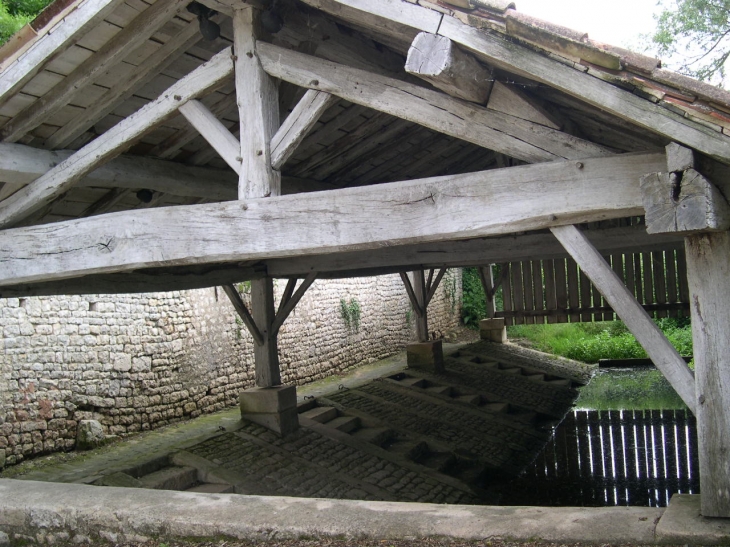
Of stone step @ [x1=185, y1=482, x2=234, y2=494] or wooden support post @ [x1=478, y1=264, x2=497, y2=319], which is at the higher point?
wooden support post @ [x1=478, y1=264, x2=497, y2=319]

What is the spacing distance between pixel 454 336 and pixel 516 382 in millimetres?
4815

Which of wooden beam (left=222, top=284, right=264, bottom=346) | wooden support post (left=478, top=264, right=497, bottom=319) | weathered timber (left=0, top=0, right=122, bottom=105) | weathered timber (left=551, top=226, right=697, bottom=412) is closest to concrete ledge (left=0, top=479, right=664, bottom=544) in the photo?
weathered timber (left=551, top=226, right=697, bottom=412)

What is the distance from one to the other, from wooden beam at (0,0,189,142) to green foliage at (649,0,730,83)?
14473 mm

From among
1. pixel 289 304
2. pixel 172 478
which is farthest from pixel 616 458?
→ pixel 172 478

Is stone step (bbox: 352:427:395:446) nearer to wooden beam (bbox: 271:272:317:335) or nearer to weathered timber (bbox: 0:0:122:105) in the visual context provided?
wooden beam (bbox: 271:272:317:335)

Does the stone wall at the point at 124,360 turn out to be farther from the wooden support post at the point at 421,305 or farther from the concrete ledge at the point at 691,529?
the concrete ledge at the point at 691,529

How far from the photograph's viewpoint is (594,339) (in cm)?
1578

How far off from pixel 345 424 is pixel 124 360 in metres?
2.66

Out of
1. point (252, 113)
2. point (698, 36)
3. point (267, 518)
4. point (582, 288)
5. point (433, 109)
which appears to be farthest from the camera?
point (698, 36)

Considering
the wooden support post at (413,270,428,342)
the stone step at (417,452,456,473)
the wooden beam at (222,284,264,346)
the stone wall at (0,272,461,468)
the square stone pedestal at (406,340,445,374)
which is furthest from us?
the wooden support post at (413,270,428,342)

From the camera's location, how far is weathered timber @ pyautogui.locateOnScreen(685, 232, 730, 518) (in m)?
2.94

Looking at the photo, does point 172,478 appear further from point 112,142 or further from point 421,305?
point 421,305

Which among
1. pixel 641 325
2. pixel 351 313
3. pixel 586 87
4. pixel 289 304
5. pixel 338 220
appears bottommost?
pixel 351 313

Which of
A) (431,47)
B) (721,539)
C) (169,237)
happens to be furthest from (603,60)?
(169,237)
